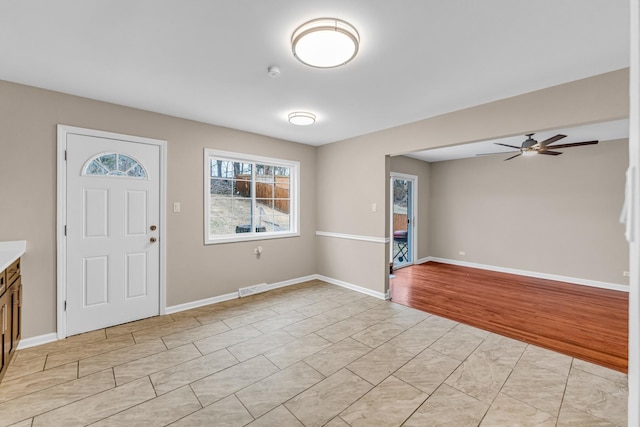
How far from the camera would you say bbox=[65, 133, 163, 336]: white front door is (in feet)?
9.91

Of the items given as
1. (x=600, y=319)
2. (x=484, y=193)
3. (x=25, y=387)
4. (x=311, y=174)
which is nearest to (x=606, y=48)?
(x=600, y=319)

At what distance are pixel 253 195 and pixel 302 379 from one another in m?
2.90

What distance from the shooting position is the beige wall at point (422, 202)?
657 centimetres

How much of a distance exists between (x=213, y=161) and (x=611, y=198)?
6286mm

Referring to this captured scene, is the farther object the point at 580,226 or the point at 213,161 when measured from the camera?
the point at 580,226

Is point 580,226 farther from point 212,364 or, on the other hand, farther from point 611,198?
point 212,364

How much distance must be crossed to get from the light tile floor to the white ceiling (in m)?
2.47

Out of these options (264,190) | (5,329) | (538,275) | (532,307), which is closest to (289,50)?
(264,190)

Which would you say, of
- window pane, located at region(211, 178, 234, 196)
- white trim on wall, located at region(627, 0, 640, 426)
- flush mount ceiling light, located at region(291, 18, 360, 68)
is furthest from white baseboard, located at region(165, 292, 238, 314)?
white trim on wall, located at region(627, 0, 640, 426)

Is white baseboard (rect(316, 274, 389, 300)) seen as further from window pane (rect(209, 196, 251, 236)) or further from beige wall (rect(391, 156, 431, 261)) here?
beige wall (rect(391, 156, 431, 261))

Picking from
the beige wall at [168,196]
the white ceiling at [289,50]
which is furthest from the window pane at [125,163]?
the white ceiling at [289,50]

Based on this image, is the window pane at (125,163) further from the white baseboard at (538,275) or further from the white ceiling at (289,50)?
the white baseboard at (538,275)

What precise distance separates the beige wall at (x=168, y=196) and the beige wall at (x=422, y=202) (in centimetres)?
252

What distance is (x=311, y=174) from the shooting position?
524 centimetres
